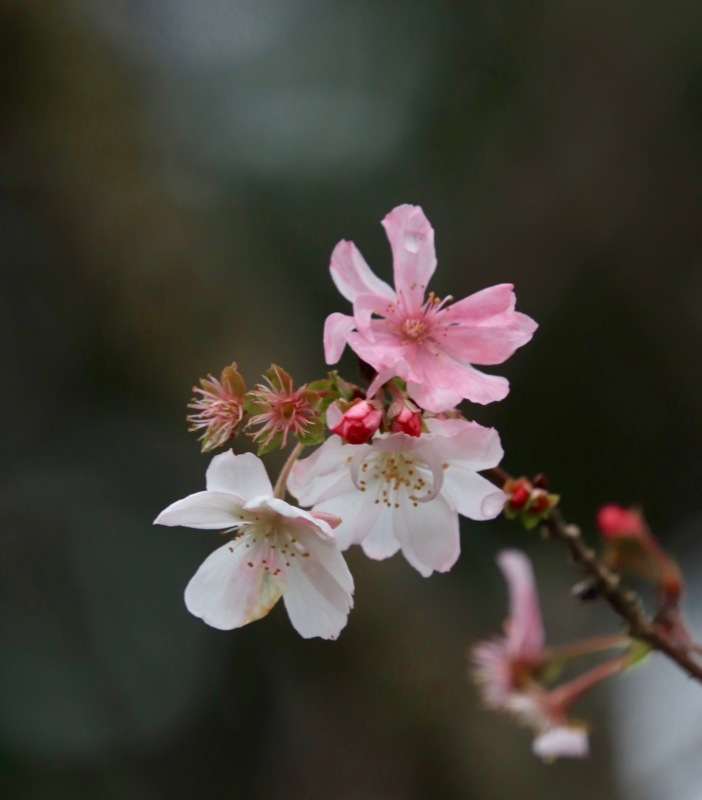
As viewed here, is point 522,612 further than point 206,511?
Yes

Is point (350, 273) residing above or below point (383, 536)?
above

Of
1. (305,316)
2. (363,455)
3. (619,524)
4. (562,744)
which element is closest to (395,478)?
(363,455)

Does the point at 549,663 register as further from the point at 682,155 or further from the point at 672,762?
the point at 682,155

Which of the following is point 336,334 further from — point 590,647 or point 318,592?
point 590,647

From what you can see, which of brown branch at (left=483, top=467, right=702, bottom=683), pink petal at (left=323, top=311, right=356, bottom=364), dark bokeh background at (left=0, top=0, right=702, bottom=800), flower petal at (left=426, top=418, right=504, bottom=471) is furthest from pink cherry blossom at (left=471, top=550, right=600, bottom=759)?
dark bokeh background at (left=0, top=0, right=702, bottom=800)

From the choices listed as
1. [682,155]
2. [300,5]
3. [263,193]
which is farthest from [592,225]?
[300,5]

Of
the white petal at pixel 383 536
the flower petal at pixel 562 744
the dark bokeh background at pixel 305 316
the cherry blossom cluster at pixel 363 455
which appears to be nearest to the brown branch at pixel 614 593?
the cherry blossom cluster at pixel 363 455

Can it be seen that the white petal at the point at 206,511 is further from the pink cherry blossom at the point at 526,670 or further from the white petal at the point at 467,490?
the pink cherry blossom at the point at 526,670

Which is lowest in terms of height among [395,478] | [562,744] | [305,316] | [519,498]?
[562,744]
